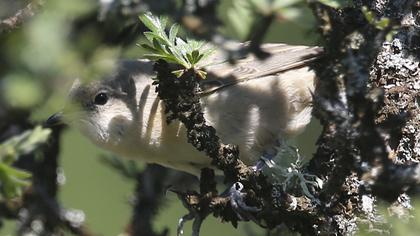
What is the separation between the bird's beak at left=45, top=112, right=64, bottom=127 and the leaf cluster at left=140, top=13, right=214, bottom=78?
1.09m

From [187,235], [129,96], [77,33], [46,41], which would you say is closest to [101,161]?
[129,96]

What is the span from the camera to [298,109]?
355 centimetres

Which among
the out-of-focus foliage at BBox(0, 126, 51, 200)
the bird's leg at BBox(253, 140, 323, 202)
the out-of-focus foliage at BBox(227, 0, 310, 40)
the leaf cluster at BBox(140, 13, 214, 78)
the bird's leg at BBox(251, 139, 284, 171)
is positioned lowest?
the bird's leg at BBox(251, 139, 284, 171)

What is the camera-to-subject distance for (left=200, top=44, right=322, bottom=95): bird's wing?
340cm

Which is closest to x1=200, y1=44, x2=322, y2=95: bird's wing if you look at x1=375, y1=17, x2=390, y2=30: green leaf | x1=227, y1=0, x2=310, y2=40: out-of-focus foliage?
x1=375, y1=17, x2=390, y2=30: green leaf

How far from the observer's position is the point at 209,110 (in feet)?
10.9

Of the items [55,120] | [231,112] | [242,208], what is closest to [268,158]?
[231,112]

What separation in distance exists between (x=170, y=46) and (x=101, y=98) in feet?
4.52

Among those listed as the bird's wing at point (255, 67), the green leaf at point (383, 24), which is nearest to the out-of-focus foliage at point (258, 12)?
the green leaf at point (383, 24)

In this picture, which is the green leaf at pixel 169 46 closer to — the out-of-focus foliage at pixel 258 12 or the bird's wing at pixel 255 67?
the out-of-focus foliage at pixel 258 12

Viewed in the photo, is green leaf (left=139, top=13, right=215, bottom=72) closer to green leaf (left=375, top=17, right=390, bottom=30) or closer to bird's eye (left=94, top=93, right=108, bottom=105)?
green leaf (left=375, top=17, right=390, bottom=30)

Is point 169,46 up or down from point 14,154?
down

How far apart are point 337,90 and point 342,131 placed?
3.9 inches

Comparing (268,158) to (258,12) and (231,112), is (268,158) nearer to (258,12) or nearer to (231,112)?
(231,112)
